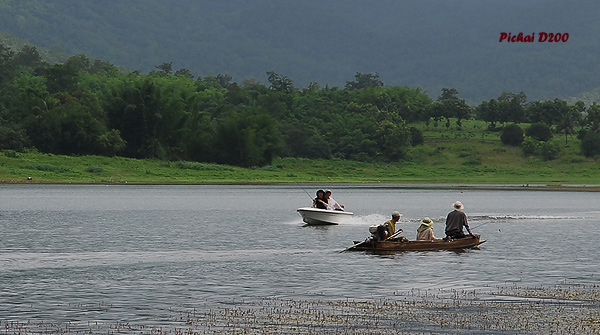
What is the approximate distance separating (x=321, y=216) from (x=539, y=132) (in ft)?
442

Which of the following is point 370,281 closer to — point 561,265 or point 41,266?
point 561,265

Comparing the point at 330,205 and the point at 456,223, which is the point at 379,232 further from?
the point at 330,205

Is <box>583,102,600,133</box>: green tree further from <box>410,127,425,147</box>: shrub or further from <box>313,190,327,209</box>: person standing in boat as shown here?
<box>313,190,327,209</box>: person standing in boat

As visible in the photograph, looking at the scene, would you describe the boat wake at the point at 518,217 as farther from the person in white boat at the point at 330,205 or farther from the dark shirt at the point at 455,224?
the dark shirt at the point at 455,224

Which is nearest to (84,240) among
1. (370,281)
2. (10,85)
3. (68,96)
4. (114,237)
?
(114,237)

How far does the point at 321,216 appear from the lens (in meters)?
58.2

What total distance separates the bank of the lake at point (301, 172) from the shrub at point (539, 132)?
1458cm

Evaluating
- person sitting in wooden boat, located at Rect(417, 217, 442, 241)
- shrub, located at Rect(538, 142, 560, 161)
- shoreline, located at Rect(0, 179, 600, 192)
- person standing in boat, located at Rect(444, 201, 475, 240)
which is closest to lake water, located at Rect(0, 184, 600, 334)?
person standing in boat, located at Rect(444, 201, 475, 240)

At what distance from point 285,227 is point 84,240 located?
48.6ft

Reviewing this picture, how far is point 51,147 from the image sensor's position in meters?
141

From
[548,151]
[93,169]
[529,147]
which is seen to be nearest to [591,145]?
[548,151]

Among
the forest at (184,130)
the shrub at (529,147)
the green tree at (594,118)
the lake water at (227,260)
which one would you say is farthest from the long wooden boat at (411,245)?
the green tree at (594,118)

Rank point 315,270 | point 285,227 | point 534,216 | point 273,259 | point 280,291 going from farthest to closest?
point 534,216 → point 285,227 → point 273,259 → point 315,270 → point 280,291

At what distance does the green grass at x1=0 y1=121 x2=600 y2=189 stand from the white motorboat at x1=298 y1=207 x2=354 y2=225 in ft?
235
